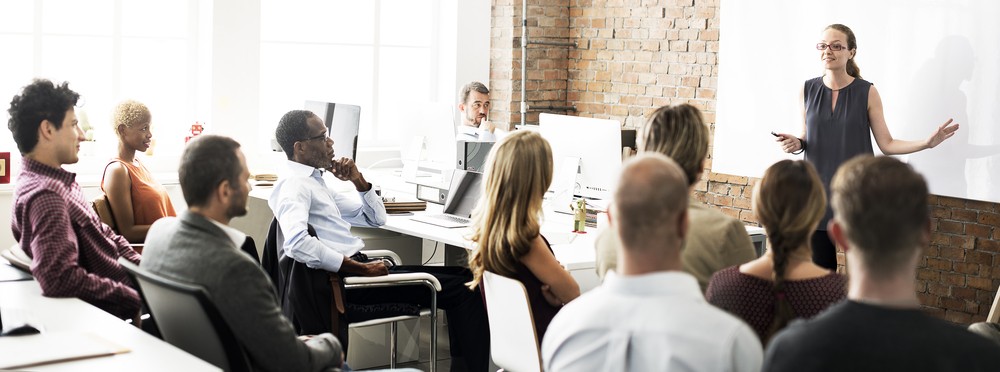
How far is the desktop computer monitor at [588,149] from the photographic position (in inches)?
189

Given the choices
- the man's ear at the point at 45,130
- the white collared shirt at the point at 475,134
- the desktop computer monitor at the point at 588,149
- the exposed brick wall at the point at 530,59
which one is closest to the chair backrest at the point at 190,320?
the man's ear at the point at 45,130

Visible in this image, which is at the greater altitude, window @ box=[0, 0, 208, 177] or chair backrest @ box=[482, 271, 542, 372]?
window @ box=[0, 0, 208, 177]

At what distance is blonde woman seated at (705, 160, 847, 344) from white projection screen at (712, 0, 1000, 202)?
9.38ft

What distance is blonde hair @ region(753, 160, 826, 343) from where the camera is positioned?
2.42 meters

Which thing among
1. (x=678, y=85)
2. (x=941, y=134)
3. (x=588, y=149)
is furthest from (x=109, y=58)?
(x=941, y=134)

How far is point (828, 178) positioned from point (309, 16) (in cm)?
384

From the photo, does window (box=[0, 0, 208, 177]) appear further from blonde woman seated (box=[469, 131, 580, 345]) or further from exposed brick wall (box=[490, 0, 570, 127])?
blonde woman seated (box=[469, 131, 580, 345])

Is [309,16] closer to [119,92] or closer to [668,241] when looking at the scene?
[119,92]

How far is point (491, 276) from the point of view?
10.6 feet

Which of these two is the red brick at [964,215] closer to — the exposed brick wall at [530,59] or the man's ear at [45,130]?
the exposed brick wall at [530,59]

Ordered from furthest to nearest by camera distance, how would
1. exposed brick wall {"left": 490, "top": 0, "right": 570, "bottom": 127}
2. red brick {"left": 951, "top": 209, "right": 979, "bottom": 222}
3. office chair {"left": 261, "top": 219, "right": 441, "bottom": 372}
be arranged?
exposed brick wall {"left": 490, "top": 0, "right": 570, "bottom": 127} < red brick {"left": 951, "top": 209, "right": 979, "bottom": 222} < office chair {"left": 261, "top": 219, "right": 441, "bottom": 372}

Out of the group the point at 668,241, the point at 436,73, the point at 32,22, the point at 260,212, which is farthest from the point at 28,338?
the point at 436,73

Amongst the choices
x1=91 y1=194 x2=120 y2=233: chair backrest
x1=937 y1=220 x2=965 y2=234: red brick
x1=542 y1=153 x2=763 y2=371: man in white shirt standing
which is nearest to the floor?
x1=91 y1=194 x2=120 y2=233: chair backrest

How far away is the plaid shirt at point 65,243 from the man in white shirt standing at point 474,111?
357cm
